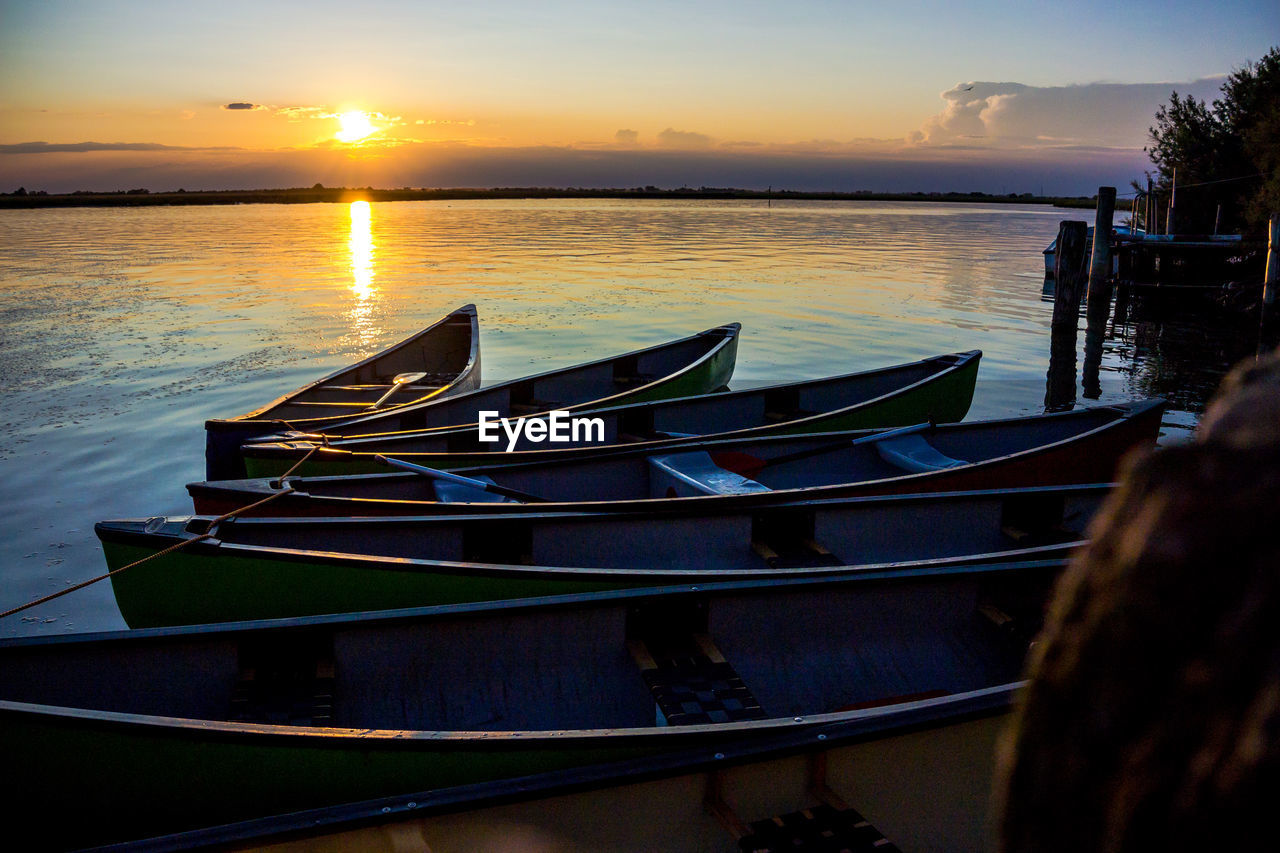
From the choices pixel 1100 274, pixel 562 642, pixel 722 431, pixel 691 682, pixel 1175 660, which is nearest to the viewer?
pixel 1175 660

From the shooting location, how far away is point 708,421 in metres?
10.4

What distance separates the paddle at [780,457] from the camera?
317 inches

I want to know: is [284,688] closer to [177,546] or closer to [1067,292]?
[177,546]

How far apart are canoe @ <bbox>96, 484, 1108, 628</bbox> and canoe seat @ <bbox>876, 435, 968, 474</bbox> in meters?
1.20

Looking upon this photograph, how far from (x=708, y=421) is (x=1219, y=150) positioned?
131ft

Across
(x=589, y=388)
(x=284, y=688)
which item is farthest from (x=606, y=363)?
(x=284, y=688)

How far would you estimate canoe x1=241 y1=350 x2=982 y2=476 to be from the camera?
7.64 m

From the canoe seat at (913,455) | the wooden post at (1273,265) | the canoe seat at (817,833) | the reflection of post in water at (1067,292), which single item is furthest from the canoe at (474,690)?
the wooden post at (1273,265)

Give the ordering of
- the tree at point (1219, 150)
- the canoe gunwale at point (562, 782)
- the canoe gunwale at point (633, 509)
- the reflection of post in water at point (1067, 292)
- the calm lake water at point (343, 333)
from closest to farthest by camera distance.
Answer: the canoe gunwale at point (562, 782), the canoe gunwale at point (633, 509), the calm lake water at point (343, 333), the reflection of post in water at point (1067, 292), the tree at point (1219, 150)

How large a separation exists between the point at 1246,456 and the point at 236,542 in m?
5.53

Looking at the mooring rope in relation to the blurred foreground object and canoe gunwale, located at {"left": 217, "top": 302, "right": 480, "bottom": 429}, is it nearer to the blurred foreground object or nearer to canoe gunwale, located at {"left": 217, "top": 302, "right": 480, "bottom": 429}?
canoe gunwale, located at {"left": 217, "top": 302, "right": 480, "bottom": 429}

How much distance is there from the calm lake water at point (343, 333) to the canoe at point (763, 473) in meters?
2.53
